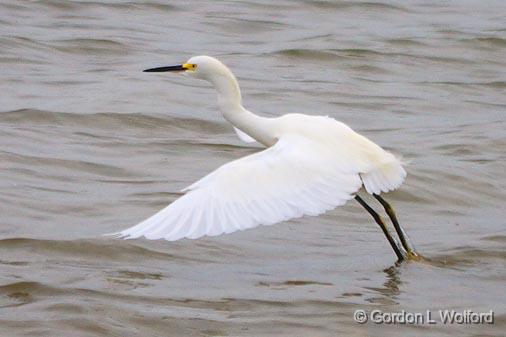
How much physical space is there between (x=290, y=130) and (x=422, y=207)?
87.7 inches

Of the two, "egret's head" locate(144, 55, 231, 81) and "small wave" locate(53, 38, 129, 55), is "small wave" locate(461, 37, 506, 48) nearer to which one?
"small wave" locate(53, 38, 129, 55)

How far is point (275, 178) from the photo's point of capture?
256 inches

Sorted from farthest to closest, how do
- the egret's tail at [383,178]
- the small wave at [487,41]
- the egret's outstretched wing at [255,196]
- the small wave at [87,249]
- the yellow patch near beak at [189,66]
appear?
the small wave at [487,41] < the yellow patch near beak at [189,66] < the small wave at [87,249] < the egret's tail at [383,178] < the egret's outstretched wing at [255,196]

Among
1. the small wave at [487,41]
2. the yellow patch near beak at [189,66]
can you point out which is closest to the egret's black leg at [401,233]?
the yellow patch near beak at [189,66]

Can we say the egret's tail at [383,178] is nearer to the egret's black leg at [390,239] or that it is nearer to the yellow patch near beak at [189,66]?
the egret's black leg at [390,239]

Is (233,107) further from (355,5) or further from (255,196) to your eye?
(355,5)

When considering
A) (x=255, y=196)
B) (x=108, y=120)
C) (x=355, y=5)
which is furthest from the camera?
(x=355, y=5)

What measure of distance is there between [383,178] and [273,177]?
2.80 ft

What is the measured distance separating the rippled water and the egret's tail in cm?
52

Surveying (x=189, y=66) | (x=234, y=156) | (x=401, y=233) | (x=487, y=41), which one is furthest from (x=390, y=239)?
(x=487, y=41)

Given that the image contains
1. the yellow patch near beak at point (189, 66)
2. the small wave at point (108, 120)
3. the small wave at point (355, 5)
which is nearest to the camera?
the yellow patch near beak at point (189, 66)

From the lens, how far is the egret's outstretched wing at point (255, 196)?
19.9ft

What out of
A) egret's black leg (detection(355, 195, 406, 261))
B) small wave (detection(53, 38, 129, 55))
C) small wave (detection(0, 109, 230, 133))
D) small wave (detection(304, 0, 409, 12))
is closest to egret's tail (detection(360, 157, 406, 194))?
egret's black leg (detection(355, 195, 406, 261))

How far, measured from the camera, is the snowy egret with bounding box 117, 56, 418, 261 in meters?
6.14
